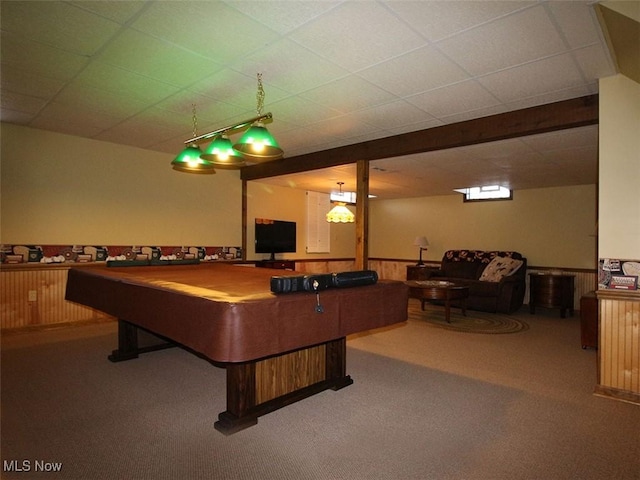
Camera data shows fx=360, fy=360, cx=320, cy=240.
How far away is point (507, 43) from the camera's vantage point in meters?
2.40

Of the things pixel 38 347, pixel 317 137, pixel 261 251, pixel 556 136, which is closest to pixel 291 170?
pixel 317 137

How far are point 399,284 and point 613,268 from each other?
1722 mm

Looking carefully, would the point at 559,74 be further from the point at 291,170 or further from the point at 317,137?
the point at 291,170

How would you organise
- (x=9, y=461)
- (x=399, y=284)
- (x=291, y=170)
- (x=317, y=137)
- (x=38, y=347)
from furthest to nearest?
(x=291, y=170) → (x=317, y=137) → (x=38, y=347) → (x=399, y=284) → (x=9, y=461)

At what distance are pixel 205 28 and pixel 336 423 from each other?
8.83 feet

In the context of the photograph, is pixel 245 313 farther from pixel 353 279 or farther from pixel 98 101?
pixel 98 101

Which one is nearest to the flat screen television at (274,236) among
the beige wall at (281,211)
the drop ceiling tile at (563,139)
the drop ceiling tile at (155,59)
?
the beige wall at (281,211)

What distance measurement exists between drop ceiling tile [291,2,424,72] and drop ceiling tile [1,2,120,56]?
1.26 metres

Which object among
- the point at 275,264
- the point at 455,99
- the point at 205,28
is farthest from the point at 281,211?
the point at 205,28

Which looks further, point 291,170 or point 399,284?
point 291,170

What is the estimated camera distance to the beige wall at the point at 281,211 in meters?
7.09

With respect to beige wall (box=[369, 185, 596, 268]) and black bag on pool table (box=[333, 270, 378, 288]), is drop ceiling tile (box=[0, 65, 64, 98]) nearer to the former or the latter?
black bag on pool table (box=[333, 270, 378, 288])

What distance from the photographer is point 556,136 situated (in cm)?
404

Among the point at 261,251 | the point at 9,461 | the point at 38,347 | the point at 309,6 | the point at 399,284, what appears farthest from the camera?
the point at 261,251
